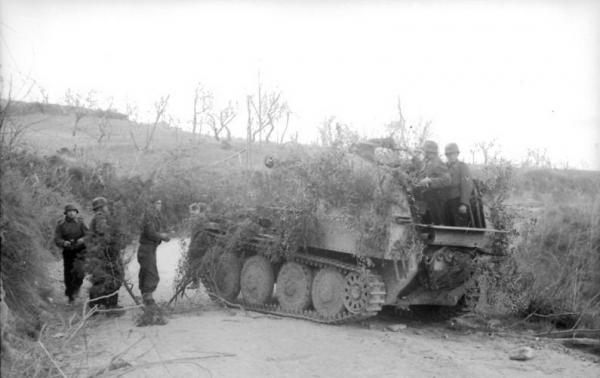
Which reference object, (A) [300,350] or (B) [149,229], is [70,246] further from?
(A) [300,350]

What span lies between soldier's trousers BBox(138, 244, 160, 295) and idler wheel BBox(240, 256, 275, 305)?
1880 millimetres

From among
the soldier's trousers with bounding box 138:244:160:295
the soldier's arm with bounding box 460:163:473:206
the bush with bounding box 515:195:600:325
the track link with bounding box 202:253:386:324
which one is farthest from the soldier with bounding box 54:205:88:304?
the bush with bounding box 515:195:600:325

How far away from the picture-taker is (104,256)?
939 cm

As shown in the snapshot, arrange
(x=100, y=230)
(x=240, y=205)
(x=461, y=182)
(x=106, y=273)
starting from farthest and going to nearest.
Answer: (x=240, y=205)
(x=100, y=230)
(x=106, y=273)
(x=461, y=182)

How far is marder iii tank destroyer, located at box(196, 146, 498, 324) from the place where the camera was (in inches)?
339

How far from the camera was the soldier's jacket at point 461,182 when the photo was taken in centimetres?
890

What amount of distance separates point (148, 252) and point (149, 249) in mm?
51

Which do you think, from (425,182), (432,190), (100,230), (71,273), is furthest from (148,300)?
(432,190)

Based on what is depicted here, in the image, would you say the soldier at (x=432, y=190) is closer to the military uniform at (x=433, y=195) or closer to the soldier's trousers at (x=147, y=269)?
the military uniform at (x=433, y=195)

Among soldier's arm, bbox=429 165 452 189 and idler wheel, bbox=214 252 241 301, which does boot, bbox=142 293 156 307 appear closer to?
idler wheel, bbox=214 252 241 301

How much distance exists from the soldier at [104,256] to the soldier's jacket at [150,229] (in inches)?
15.5

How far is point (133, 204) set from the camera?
31.4 feet

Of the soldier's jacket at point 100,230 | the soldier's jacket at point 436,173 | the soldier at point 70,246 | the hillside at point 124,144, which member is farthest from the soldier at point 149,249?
the hillside at point 124,144

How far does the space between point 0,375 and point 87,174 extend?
1843 centimetres
